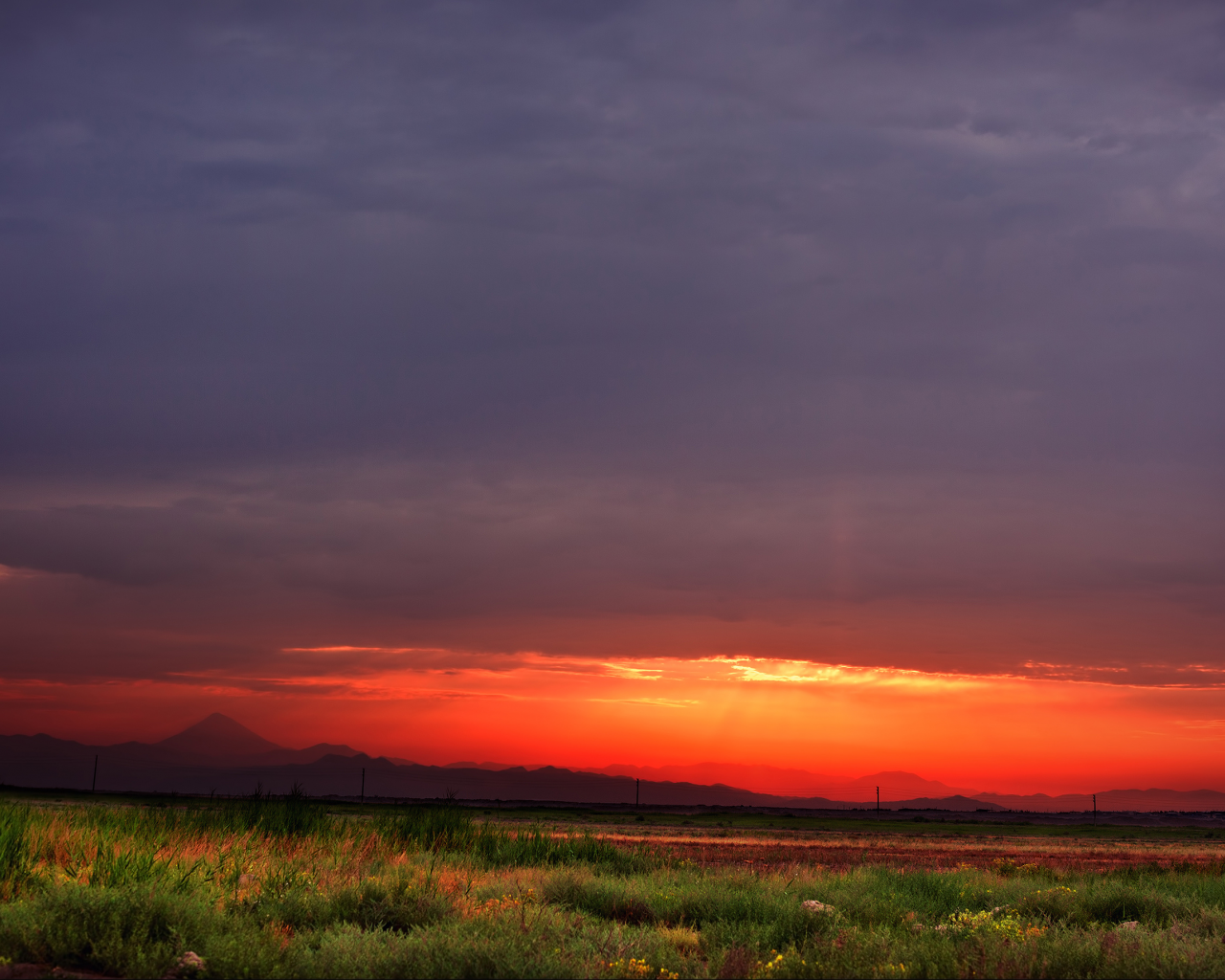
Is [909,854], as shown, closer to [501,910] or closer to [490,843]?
[490,843]

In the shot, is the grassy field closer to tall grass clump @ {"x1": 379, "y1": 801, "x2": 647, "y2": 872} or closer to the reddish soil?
tall grass clump @ {"x1": 379, "y1": 801, "x2": 647, "y2": 872}

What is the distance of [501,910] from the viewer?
38.7 feet

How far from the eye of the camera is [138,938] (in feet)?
30.0

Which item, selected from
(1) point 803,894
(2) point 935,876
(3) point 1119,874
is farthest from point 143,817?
(3) point 1119,874

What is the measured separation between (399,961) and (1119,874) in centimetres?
1699

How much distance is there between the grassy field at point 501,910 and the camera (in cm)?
910

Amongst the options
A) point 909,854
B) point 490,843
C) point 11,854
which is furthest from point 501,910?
point 909,854

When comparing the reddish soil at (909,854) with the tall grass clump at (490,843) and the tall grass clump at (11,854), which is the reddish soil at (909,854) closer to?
the tall grass clump at (490,843)

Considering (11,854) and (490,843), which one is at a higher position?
(11,854)

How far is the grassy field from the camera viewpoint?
9.10 metres

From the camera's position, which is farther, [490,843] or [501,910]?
[490,843]

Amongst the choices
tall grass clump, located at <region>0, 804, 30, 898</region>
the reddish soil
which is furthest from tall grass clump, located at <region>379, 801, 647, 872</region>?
tall grass clump, located at <region>0, 804, 30, 898</region>

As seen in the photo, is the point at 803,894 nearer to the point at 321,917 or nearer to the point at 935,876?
the point at 935,876

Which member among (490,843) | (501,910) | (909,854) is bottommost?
(909,854)
